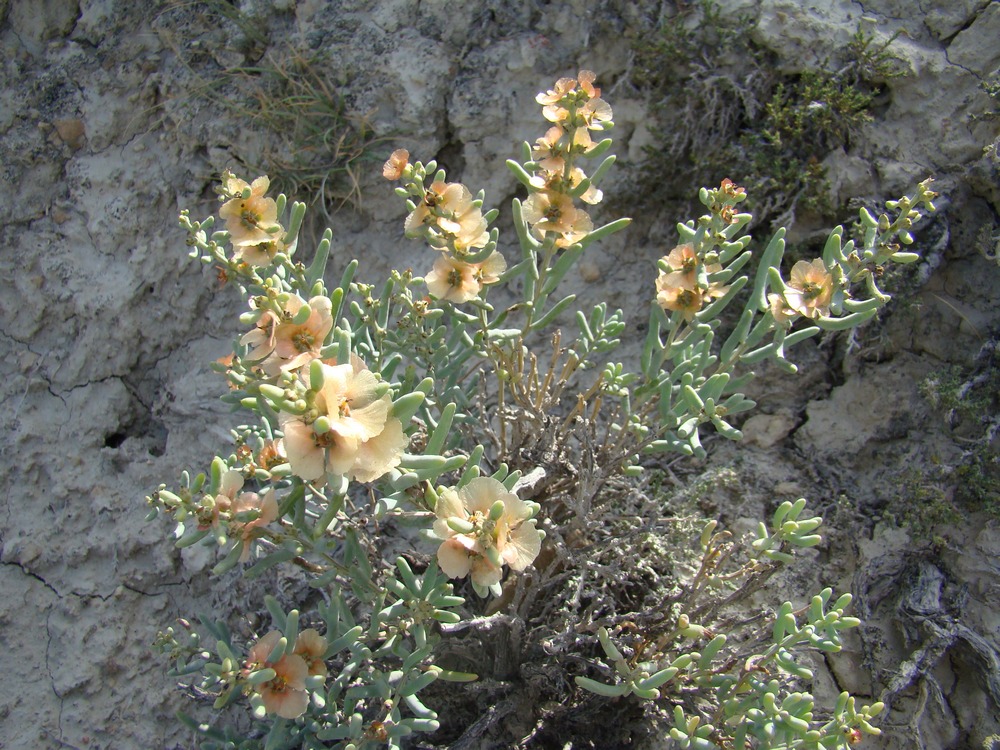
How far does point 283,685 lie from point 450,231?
1.07 metres

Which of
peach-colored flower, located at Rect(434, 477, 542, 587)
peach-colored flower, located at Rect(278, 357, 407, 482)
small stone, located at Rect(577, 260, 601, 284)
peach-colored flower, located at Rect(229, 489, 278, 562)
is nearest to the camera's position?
peach-colored flower, located at Rect(278, 357, 407, 482)

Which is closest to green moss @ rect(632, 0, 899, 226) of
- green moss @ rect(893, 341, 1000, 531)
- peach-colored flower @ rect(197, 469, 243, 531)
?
green moss @ rect(893, 341, 1000, 531)

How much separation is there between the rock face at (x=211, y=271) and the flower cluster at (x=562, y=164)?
3.27 ft

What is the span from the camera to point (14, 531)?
2605 millimetres

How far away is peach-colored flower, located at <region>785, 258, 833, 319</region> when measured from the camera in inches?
70.4

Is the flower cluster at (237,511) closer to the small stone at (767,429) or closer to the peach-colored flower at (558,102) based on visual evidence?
the peach-colored flower at (558,102)

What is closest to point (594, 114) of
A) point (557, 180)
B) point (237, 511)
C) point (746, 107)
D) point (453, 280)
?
point (557, 180)

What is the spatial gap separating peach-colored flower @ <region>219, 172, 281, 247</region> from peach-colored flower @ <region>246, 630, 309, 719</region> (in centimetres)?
92

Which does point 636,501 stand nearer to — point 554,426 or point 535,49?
point 554,426

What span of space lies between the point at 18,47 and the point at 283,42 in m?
1.11

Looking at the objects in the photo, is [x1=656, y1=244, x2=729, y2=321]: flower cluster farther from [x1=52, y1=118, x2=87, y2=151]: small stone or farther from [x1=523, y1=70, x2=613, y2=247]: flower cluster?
[x1=52, y1=118, x2=87, y2=151]: small stone

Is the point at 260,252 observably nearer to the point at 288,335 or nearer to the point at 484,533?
the point at 288,335

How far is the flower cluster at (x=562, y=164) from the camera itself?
5.92 feet

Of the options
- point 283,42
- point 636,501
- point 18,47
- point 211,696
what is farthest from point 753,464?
point 18,47
